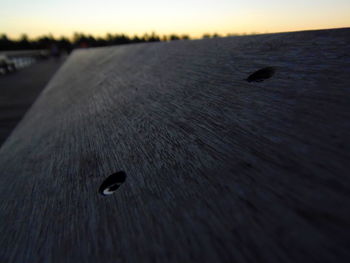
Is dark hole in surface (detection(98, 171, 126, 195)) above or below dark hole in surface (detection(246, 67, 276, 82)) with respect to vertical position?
below

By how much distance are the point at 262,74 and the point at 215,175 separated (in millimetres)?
360

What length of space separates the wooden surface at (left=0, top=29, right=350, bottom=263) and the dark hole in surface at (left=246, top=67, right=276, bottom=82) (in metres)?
0.02

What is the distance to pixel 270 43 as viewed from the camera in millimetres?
735

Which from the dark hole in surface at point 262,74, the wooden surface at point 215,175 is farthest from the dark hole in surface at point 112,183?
the dark hole in surface at point 262,74

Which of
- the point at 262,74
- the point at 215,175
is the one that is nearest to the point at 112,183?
the point at 215,175

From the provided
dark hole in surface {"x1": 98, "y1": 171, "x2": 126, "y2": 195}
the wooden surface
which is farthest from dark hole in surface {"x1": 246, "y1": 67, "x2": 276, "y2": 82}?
dark hole in surface {"x1": 98, "y1": 171, "x2": 126, "y2": 195}

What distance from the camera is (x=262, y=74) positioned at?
59 cm

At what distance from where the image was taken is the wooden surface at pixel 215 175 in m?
0.28

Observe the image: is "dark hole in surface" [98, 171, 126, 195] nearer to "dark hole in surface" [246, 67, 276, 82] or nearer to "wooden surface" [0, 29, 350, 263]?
"wooden surface" [0, 29, 350, 263]

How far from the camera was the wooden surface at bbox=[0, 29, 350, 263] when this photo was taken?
278mm

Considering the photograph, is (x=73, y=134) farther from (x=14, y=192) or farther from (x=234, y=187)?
(x=234, y=187)

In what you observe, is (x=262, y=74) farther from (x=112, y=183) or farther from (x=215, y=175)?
(x=112, y=183)

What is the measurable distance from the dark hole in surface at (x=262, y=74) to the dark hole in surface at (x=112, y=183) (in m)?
0.43

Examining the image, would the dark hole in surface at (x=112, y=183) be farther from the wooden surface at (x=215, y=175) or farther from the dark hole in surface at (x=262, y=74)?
the dark hole in surface at (x=262, y=74)
